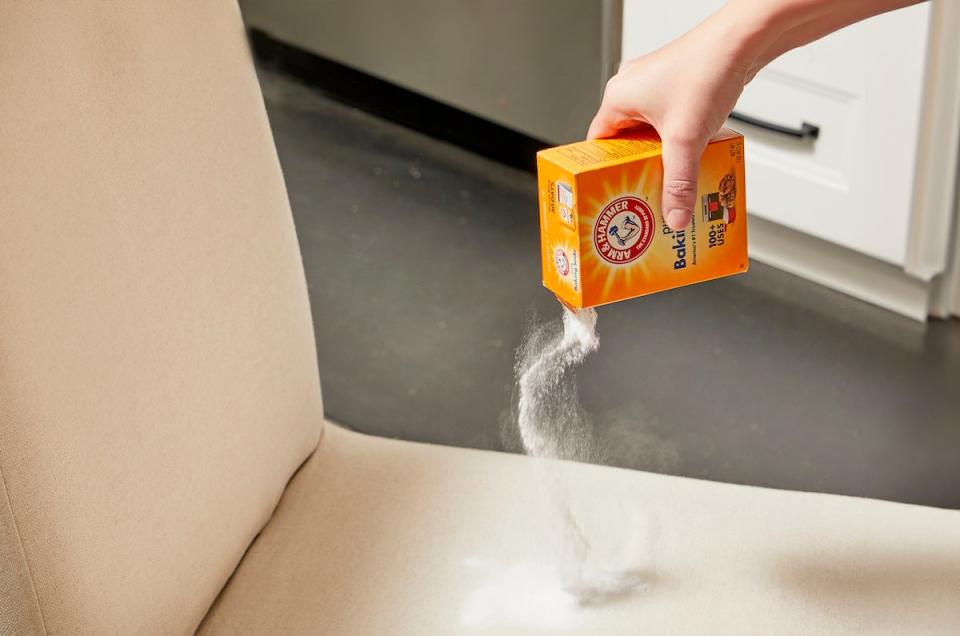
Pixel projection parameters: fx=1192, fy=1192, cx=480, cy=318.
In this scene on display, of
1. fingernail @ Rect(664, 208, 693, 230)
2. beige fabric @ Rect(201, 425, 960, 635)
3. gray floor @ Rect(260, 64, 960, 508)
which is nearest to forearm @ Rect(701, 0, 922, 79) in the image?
fingernail @ Rect(664, 208, 693, 230)

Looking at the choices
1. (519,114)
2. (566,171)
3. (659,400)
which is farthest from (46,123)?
(519,114)

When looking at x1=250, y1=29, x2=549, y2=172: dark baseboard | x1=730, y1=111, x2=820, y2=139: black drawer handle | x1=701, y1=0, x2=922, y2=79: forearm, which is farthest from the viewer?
x1=250, y1=29, x2=549, y2=172: dark baseboard

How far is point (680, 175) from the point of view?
76 cm

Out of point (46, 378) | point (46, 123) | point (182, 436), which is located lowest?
point (182, 436)

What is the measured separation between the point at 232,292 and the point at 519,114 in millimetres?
1743

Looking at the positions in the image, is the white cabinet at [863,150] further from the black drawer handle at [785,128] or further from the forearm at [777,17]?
the forearm at [777,17]

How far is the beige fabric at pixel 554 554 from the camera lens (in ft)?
2.68

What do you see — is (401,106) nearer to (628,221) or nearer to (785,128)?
(785,128)

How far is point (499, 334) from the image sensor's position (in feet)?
6.79

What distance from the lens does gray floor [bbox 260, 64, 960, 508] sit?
1742mm

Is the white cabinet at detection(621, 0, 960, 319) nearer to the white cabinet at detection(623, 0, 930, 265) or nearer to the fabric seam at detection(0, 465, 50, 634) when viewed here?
the white cabinet at detection(623, 0, 930, 265)

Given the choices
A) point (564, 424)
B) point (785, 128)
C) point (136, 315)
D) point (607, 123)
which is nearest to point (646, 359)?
point (785, 128)

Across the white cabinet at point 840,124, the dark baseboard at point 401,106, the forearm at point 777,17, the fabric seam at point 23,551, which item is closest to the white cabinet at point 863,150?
the white cabinet at point 840,124

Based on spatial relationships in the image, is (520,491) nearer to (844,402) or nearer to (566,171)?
(566,171)
